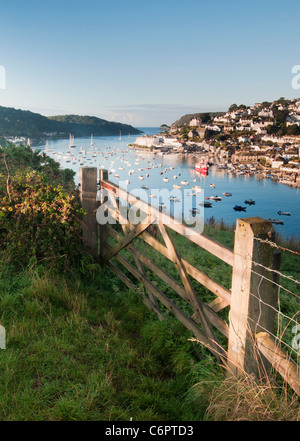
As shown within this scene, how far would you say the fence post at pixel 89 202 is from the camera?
15.3ft

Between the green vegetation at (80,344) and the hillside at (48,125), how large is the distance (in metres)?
12.6

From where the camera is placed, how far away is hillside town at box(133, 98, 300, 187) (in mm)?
78312

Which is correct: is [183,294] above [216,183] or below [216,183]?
above

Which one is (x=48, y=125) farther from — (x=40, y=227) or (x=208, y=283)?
(x=208, y=283)

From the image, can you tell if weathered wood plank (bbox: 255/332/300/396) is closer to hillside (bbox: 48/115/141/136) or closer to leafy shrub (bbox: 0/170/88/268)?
leafy shrub (bbox: 0/170/88/268)

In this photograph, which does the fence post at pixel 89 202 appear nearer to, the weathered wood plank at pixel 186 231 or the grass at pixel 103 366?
the weathered wood plank at pixel 186 231

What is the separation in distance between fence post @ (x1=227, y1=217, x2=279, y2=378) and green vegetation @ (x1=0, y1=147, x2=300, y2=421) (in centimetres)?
19

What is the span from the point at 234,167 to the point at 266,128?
72.3ft

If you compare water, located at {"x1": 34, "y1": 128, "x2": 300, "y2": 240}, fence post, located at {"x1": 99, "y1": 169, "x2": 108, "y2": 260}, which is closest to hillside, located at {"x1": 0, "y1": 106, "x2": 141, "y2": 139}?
water, located at {"x1": 34, "y1": 128, "x2": 300, "y2": 240}

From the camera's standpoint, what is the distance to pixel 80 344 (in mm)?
3025

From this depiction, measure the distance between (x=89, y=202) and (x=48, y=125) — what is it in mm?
29409

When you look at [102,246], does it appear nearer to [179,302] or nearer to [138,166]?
[179,302]

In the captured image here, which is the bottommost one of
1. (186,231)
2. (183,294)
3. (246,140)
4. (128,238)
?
(183,294)

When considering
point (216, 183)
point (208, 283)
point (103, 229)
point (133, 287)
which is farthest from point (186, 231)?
point (216, 183)
